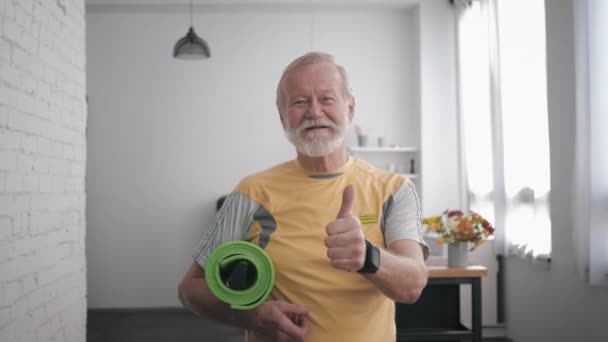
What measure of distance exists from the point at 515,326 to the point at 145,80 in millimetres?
4457

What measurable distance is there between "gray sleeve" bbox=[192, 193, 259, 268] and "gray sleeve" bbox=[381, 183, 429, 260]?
0.33 m

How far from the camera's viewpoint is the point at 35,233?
2301 mm

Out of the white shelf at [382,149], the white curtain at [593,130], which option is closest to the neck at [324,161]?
the white curtain at [593,130]

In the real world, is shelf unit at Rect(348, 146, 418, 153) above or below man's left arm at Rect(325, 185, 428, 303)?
above

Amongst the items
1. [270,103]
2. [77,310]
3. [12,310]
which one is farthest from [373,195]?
[270,103]

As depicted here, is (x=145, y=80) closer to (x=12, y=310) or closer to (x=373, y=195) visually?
(x=12, y=310)

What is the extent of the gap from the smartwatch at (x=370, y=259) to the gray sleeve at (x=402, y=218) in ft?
0.64

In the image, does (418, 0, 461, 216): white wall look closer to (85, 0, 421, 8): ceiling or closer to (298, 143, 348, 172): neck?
(85, 0, 421, 8): ceiling

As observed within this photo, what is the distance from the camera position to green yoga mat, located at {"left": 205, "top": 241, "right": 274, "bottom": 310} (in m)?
1.14

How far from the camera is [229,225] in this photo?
4.70 feet

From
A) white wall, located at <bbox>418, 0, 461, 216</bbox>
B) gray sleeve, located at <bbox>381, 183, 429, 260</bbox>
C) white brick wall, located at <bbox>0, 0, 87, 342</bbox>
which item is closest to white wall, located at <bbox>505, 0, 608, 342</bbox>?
white wall, located at <bbox>418, 0, 461, 216</bbox>

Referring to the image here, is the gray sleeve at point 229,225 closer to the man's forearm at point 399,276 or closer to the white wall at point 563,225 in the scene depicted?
the man's forearm at point 399,276

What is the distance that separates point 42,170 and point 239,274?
1571 millimetres

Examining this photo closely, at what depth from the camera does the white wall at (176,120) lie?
6.20m
